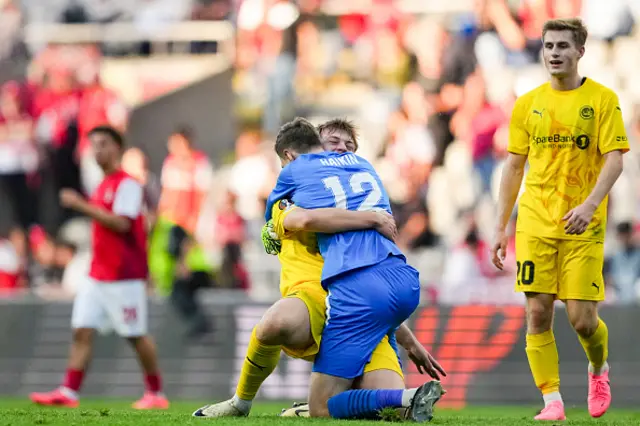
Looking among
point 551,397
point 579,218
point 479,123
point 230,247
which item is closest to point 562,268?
point 579,218

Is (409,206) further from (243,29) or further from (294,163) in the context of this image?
(294,163)

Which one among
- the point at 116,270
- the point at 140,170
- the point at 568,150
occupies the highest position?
the point at 568,150

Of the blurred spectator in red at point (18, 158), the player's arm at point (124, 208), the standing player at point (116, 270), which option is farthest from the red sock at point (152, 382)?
the blurred spectator in red at point (18, 158)

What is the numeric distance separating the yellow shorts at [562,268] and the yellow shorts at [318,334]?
1.10m

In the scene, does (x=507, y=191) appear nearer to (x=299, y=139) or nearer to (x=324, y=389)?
(x=299, y=139)

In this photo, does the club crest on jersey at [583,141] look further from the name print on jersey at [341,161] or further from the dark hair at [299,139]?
the dark hair at [299,139]

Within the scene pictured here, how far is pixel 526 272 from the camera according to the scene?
24.3 feet

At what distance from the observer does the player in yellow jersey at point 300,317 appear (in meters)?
6.51

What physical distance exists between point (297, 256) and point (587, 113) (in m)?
1.95

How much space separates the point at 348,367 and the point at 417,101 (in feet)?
37.1

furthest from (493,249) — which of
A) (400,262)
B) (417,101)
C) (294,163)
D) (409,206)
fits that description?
(417,101)

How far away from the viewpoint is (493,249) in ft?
24.5

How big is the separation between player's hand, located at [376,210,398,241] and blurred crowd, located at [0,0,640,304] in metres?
7.39

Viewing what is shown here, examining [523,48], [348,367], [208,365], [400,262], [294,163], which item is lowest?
[208,365]
